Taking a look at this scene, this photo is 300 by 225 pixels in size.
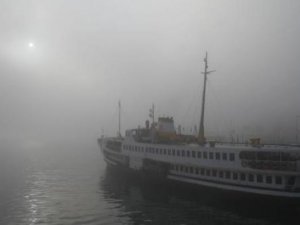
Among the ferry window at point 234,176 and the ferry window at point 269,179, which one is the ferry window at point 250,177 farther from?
the ferry window at point 269,179

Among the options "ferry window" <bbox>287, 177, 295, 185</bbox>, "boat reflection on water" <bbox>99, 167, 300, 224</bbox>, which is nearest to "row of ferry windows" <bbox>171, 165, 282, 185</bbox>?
"ferry window" <bbox>287, 177, 295, 185</bbox>

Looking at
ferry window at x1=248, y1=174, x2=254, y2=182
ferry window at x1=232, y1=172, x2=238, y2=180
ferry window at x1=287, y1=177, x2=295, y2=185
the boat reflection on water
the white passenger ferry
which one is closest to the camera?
the boat reflection on water

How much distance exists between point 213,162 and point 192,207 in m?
6.11

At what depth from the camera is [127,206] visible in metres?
42.1

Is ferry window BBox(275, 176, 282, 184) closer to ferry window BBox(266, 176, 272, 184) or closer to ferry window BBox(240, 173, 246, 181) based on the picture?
ferry window BBox(266, 176, 272, 184)

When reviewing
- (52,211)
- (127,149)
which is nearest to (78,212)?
(52,211)

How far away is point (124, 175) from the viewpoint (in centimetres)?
6303

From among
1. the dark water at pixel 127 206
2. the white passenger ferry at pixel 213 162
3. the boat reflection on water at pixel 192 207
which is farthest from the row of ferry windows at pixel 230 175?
the dark water at pixel 127 206

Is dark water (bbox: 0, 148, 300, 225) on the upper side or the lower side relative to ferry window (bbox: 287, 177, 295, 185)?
lower

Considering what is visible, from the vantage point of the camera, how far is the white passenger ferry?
36.8m

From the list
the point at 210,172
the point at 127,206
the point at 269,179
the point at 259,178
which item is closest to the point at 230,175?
the point at 210,172

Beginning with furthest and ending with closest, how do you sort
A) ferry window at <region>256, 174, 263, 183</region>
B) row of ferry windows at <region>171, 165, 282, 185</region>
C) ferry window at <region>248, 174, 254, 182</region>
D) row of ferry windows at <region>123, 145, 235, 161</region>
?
row of ferry windows at <region>123, 145, 235, 161</region> → ferry window at <region>248, 174, 254, 182</region> → ferry window at <region>256, 174, 263, 183</region> → row of ferry windows at <region>171, 165, 282, 185</region>

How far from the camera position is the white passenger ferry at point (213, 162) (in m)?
36.8

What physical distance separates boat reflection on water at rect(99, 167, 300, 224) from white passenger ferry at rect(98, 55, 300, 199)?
1.34 metres
